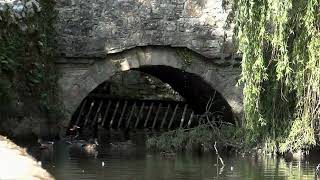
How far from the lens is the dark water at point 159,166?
9.73 m

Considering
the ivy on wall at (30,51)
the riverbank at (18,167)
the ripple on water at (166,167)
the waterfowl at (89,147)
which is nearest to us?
the riverbank at (18,167)

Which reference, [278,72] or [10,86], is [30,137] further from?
[278,72]

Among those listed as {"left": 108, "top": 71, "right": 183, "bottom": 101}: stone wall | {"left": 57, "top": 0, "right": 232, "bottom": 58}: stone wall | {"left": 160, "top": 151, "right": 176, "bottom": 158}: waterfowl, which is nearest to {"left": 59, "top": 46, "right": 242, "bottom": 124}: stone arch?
{"left": 57, "top": 0, "right": 232, "bottom": 58}: stone wall

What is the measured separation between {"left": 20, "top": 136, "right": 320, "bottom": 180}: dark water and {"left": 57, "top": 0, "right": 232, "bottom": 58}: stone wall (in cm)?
234

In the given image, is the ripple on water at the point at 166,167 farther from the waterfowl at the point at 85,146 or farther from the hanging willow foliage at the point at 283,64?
the hanging willow foliage at the point at 283,64

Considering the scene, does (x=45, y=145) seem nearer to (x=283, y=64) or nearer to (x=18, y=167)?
(x=283, y=64)

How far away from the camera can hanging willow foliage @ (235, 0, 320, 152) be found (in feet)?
32.7

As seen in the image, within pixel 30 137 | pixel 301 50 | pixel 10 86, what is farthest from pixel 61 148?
pixel 301 50

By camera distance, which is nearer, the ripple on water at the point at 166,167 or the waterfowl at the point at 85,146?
the ripple on water at the point at 166,167

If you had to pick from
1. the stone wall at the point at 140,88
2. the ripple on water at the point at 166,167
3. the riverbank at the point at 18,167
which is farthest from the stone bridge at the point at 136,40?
the riverbank at the point at 18,167

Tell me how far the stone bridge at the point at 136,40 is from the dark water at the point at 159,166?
1901 millimetres

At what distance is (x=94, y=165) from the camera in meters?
10.7

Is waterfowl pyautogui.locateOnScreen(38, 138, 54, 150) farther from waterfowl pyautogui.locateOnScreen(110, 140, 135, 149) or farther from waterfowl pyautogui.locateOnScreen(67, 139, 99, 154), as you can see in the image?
waterfowl pyautogui.locateOnScreen(110, 140, 135, 149)

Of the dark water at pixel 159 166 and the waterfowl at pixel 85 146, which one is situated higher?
the waterfowl at pixel 85 146
